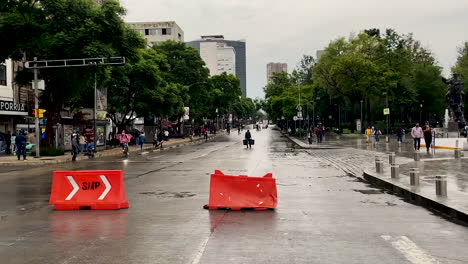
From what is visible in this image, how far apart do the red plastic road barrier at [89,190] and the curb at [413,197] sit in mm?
7000

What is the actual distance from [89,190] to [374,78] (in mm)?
71435

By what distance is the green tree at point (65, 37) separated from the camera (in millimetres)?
31844

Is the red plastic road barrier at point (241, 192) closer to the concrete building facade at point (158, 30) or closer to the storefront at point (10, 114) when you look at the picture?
the storefront at point (10, 114)

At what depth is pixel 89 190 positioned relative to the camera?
12.1m

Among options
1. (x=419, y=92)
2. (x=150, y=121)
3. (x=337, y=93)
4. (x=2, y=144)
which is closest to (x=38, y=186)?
(x=2, y=144)

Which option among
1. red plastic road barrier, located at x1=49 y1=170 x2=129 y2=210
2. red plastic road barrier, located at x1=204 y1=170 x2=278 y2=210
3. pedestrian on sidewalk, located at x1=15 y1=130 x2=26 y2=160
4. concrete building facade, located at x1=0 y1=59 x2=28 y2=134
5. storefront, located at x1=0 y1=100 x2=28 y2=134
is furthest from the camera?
concrete building facade, located at x1=0 y1=59 x2=28 y2=134

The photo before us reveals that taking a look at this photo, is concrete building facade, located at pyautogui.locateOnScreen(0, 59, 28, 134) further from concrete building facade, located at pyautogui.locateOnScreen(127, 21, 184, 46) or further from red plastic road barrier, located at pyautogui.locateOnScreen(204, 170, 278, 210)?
concrete building facade, located at pyautogui.locateOnScreen(127, 21, 184, 46)

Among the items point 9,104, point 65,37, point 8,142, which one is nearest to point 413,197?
point 65,37

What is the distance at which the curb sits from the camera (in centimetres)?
1046

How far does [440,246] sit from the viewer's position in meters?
7.88

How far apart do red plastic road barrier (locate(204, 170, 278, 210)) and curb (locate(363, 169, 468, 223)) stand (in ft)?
11.7

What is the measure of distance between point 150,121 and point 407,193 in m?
57.1

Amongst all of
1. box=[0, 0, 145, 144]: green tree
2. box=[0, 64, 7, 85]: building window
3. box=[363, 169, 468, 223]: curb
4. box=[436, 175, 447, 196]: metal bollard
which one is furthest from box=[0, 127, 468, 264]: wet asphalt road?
box=[0, 64, 7, 85]: building window

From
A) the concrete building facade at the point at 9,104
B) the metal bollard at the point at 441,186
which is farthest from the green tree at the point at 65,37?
the metal bollard at the point at 441,186
